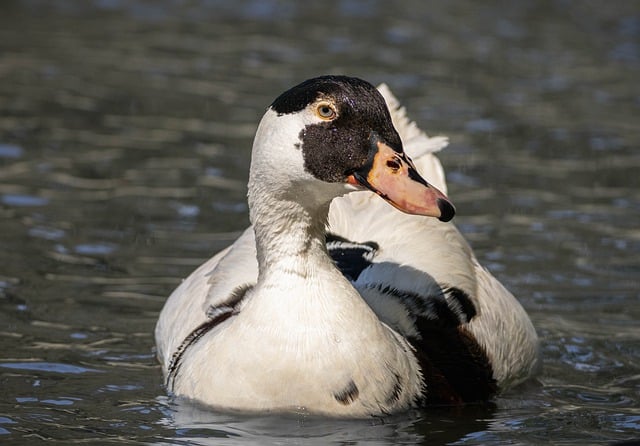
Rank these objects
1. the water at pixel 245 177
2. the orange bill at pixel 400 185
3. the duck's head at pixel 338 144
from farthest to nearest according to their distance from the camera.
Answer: the water at pixel 245 177 < the duck's head at pixel 338 144 < the orange bill at pixel 400 185

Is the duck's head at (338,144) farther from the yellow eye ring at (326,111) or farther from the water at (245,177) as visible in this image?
the water at (245,177)

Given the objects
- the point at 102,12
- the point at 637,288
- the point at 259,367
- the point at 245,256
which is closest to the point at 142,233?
the point at 245,256

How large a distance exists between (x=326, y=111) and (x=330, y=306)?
36.7 inches

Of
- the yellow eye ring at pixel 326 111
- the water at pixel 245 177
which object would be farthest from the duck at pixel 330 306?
the water at pixel 245 177

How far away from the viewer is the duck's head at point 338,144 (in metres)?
6.44

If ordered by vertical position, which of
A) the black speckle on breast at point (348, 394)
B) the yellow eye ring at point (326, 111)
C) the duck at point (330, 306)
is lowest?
the black speckle on breast at point (348, 394)

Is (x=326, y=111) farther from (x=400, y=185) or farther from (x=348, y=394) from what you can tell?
(x=348, y=394)

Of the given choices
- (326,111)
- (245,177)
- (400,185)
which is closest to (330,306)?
(400,185)

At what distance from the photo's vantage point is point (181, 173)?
1248cm

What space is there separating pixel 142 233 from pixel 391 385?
445 cm

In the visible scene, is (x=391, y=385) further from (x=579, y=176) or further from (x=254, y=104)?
(x=254, y=104)

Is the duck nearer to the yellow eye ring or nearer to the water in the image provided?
the yellow eye ring

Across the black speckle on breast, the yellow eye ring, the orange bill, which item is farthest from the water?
the yellow eye ring

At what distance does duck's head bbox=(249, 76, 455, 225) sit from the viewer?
6438 millimetres
